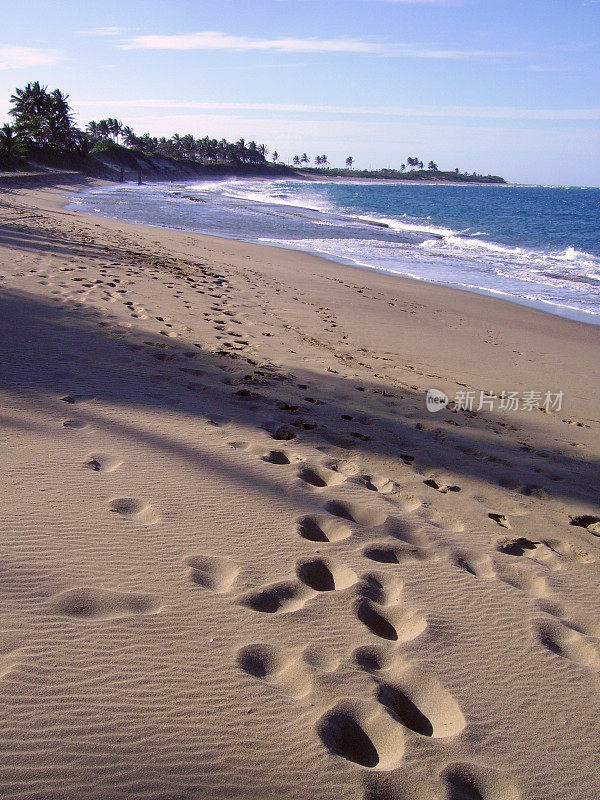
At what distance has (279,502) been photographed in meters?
3.73

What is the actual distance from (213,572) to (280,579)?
343 millimetres

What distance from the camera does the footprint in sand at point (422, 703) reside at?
88.3 inches

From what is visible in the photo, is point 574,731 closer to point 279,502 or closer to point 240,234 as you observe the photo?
point 279,502

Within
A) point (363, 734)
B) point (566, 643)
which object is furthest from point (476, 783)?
point (566, 643)

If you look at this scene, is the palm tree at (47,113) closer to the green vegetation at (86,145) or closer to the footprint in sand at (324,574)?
the green vegetation at (86,145)

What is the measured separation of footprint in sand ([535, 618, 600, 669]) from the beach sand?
0.01 m

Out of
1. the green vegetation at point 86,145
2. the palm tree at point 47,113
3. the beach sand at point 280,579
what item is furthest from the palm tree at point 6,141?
the beach sand at point 280,579

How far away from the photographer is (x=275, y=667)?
2.40m

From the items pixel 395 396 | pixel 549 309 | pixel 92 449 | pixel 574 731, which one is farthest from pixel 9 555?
pixel 549 309

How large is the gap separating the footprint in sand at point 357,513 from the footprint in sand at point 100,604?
1.43 m

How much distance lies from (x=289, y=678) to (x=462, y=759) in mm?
698

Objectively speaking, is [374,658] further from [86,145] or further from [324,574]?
[86,145]

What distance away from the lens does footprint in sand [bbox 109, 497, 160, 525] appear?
131 inches

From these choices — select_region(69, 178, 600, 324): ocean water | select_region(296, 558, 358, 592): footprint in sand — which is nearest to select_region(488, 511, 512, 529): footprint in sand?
select_region(296, 558, 358, 592): footprint in sand
